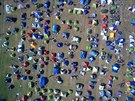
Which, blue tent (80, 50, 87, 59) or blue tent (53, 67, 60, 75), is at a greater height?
blue tent (80, 50, 87, 59)

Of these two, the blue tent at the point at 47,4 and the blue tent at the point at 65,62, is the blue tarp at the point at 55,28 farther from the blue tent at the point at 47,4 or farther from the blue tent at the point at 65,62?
the blue tent at the point at 65,62

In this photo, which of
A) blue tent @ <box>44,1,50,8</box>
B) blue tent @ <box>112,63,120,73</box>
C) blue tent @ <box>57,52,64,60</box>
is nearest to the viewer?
blue tent @ <box>112,63,120,73</box>

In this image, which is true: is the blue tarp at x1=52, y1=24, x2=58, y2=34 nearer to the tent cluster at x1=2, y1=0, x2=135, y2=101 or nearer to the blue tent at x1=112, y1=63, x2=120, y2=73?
the tent cluster at x1=2, y1=0, x2=135, y2=101

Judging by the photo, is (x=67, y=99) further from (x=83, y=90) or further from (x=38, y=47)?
(x=38, y=47)

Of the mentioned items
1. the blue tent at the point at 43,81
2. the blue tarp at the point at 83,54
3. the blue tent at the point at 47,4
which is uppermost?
the blue tent at the point at 47,4

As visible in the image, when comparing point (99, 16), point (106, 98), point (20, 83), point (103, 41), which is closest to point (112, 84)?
point (106, 98)

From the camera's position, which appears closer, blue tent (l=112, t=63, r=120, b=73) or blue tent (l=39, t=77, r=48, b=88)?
blue tent (l=112, t=63, r=120, b=73)

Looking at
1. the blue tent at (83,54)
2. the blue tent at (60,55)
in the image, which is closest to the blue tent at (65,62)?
the blue tent at (60,55)

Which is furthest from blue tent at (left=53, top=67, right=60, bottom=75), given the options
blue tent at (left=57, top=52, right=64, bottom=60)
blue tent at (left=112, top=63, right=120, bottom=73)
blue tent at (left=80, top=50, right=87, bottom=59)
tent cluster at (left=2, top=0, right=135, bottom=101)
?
blue tent at (left=112, top=63, right=120, bottom=73)

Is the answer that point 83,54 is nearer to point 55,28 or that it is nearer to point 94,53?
point 94,53

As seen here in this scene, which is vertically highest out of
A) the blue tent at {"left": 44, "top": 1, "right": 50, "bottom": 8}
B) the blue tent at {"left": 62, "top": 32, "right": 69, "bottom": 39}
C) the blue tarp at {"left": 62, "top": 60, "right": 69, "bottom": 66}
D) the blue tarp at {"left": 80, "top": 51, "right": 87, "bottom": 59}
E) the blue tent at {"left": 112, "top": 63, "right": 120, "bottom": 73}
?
the blue tent at {"left": 44, "top": 1, "right": 50, "bottom": 8}

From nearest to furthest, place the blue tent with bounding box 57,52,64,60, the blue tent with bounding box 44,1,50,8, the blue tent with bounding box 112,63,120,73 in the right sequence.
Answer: the blue tent with bounding box 112,63,120,73, the blue tent with bounding box 57,52,64,60, the blue tent with bounding box 44,1,50,8

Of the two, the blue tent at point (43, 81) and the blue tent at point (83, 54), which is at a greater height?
the blue tent at point (83, 54)
